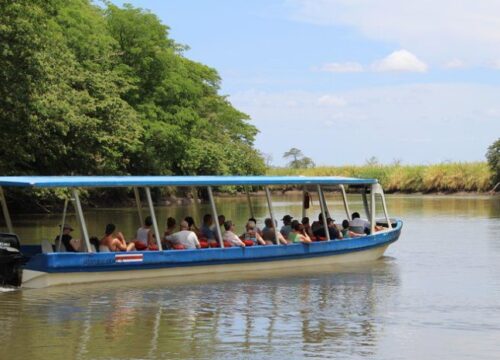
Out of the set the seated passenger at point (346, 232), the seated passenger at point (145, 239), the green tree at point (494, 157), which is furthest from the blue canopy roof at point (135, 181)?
the green tree at point (494, 157)

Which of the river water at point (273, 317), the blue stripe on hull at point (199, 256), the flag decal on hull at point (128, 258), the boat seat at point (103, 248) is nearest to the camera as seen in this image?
the river water at point (273, 317)

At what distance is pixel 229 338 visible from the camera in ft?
43.2

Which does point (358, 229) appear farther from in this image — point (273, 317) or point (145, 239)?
point (273, 317)

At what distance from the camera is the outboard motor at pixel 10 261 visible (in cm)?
1634

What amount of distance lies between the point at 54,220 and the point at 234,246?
69.4 feet

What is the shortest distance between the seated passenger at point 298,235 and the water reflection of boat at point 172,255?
31 centimetres

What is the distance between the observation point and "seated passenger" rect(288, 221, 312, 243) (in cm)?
2145

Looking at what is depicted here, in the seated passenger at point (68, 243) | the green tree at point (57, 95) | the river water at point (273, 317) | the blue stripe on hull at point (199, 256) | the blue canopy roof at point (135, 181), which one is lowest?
the river water at point (273, 317)

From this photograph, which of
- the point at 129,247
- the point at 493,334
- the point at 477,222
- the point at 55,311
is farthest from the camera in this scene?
the point at 477,222

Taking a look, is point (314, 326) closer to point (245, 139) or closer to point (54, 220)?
point (54, 220)

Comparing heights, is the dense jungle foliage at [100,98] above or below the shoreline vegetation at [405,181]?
above

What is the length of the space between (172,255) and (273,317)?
14.5ft

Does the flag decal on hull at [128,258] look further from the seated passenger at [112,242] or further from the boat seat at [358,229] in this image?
the boat seat at [358,229]

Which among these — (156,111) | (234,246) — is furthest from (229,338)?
(156,111)
